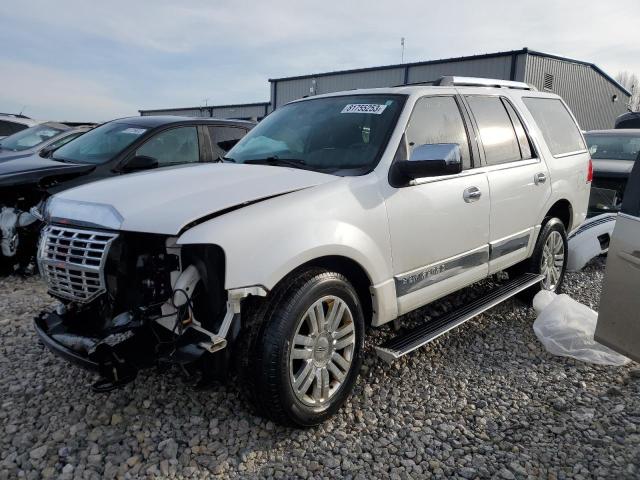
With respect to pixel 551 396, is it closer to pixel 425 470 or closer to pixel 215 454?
pixel 425 470

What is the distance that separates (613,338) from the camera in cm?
267

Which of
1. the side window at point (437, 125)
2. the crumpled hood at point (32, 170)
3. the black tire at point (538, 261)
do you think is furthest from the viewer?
the crumpled hood at point (32, 170)

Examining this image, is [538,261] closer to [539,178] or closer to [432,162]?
[539,178]

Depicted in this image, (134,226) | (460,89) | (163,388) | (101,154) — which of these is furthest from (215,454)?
(101,154)

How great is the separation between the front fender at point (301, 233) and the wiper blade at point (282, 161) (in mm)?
457

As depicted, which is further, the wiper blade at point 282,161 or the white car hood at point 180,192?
the wiper blade at point 282,161

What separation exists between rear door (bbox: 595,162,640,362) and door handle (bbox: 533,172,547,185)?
1641mm

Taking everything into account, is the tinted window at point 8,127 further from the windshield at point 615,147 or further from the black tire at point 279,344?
the windshield at point 615,147

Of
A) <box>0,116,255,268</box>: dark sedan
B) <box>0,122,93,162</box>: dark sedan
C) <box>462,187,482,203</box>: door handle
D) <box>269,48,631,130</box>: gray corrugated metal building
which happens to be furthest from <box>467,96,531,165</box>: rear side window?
<box>269,48,631,130</box>: gray corrugated metal building

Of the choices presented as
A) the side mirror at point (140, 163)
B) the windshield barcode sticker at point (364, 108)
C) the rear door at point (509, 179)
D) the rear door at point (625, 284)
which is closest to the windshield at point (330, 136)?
the windshield barcode sticker at point (364, 108)

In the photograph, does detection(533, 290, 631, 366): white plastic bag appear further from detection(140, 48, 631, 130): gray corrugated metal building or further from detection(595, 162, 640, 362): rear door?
detection(140, 48, 631, 130): gray corrugated metal building

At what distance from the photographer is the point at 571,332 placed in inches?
150

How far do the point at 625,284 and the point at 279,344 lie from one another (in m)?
1.83

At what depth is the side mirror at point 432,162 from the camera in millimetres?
2871
